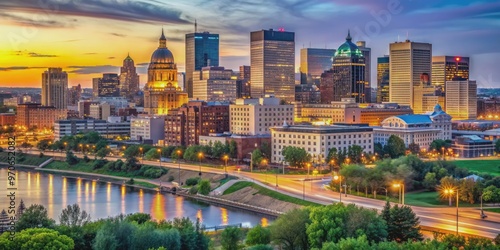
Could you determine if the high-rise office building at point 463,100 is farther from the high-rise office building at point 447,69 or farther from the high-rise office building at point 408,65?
the high-rise office building at point 447,69

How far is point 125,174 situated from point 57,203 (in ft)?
55.9

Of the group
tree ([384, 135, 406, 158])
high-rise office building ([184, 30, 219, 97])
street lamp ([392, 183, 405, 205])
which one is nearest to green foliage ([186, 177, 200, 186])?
street lamp ([392, 183, 405, 205])

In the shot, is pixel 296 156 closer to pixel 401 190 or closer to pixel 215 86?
pixel 401 190

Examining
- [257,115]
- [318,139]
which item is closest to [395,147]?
[318,139]

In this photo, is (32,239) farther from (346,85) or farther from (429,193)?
(346,85)

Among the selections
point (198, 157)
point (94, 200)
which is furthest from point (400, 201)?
point (198, 157)

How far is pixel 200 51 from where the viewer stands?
438 ft

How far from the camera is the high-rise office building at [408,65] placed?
122625 mm

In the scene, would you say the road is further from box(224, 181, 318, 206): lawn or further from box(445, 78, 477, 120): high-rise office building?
box(445, 78, 477, 120): high-rise office building

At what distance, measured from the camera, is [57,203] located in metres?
45.6

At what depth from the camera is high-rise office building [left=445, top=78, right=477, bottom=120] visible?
407 ft

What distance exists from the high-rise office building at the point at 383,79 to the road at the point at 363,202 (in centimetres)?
8073

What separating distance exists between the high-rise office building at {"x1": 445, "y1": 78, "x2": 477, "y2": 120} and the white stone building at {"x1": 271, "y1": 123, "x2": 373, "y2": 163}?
6457cm

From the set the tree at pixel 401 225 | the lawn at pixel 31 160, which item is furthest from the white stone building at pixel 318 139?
the tree at pixel 401 225
